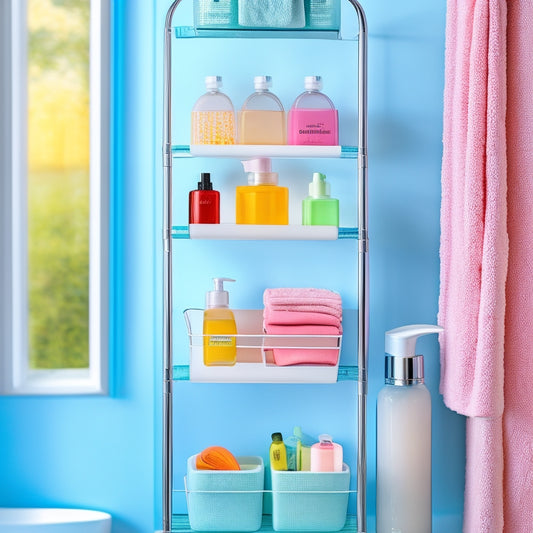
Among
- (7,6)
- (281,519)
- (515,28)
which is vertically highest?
→ (7,6)

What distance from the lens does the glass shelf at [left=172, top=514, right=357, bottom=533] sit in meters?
1.33

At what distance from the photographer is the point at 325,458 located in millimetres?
→ 1312

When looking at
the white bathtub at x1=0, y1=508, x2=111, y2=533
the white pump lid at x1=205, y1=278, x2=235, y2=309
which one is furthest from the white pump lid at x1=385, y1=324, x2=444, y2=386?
the white bathtub at x1=0, y1=508, x2=111, y2=533

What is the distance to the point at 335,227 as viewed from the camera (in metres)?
1.28

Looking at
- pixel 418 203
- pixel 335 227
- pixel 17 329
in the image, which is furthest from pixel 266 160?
Result: pixel 17 329

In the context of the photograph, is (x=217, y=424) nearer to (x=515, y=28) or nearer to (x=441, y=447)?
(x=441, y=447)

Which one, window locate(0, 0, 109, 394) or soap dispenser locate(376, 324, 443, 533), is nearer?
soap dispenser locate(376, 324, 443, 533)

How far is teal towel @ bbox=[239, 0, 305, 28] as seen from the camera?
49.9 inches

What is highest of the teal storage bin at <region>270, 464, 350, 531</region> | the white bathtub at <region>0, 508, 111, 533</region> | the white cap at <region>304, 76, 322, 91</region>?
the white cap at <region>304, 76, 322, 91</region>

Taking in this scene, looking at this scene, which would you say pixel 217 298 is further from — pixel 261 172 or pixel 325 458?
pixel 325 458

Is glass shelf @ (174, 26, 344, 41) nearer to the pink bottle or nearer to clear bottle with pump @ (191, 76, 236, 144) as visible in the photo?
clear bottle with pump @ (191, 76, 236, 144)

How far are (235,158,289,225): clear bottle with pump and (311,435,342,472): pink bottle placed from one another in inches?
17.5

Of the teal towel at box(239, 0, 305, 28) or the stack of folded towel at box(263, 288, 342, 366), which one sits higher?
the teal towel at box(239, 0, 305, 28)

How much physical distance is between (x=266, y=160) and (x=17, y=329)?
0.67 metres
